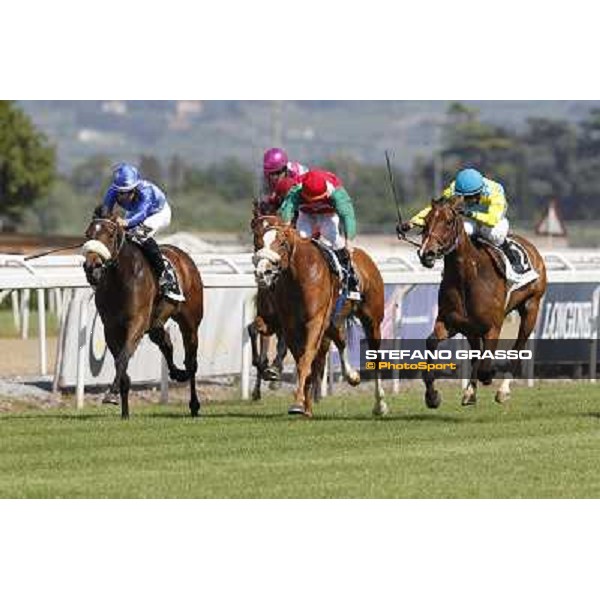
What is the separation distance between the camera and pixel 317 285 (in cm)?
1528

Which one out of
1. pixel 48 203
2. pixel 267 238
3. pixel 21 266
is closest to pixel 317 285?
pixel 267 238

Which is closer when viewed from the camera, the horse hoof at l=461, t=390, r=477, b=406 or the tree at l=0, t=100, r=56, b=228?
the horse hoof at l=461, t=390, r=477, b=406

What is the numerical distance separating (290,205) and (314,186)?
0.71ft

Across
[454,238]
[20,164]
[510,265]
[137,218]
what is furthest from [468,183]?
[20,164]

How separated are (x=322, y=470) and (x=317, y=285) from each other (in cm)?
308

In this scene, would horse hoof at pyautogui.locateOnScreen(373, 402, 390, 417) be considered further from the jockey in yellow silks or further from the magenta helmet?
the magenta helmet

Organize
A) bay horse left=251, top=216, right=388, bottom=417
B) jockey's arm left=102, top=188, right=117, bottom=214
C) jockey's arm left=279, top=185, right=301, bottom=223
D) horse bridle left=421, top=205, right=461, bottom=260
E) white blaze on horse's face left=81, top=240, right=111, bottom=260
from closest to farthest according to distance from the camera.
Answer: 1. bay horse left=251, top=216, right=388, bottom=417
2. white blaze on horse's face left=81, top=240, right=111, bottom=260
3. horse bridle left=421, top=205, right=461, bottom=260
4. jockey's arm left=102, top=188, right=117, bottom=214
5. jockey's arm left=279, top=185, right=301, bottom=223

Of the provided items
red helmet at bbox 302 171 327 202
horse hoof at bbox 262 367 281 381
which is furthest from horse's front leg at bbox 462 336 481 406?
red helmet at bbox 302 171 327 202

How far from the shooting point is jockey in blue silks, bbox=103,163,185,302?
15.6 meters

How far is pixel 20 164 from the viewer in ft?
190

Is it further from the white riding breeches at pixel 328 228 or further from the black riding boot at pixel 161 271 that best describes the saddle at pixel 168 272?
the white riding breeches at pixel 328 228

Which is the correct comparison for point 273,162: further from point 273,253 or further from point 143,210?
point 273,253

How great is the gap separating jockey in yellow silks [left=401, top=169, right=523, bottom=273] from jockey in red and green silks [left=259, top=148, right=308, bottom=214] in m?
0.99

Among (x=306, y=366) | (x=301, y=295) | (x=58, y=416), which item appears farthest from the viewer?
(x=58, y=416)
